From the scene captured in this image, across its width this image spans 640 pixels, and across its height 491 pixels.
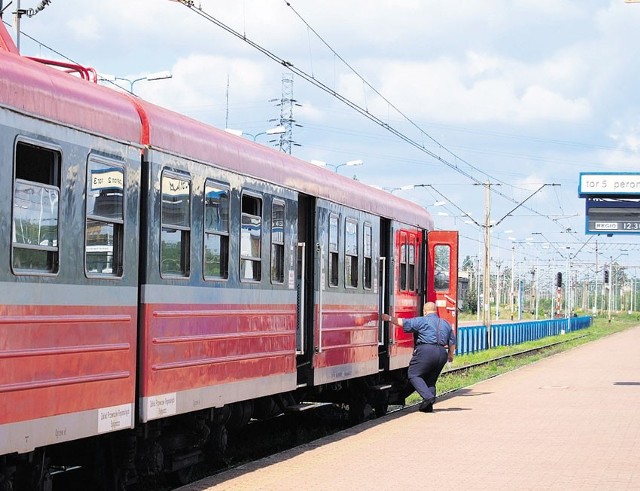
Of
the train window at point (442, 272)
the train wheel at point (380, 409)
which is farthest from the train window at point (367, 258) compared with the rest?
the train window at point (442, 272)

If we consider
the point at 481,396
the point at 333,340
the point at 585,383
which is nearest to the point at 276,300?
the point at 333,340

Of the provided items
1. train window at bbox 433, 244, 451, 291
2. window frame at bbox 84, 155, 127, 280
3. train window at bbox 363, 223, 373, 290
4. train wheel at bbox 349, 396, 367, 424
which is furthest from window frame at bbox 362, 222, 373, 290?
window frame at bbox 84, 155, 127, 280

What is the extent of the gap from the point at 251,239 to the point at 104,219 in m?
3.13

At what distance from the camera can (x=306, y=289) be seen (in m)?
13.9

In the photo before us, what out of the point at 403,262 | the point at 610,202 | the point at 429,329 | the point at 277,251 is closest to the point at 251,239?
the point at 277,251

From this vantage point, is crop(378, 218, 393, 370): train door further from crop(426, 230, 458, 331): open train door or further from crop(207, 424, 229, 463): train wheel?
crop(207, 424, 229, 463): train wheel

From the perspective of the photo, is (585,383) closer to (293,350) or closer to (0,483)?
(293,350)

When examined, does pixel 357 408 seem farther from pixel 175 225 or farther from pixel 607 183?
pixel 607 183

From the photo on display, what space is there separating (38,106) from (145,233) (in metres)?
1.77

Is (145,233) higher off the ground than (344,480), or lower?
higher

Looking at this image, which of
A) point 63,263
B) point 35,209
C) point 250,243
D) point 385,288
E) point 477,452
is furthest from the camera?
point 385,288

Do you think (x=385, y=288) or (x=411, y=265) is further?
(x=411, y=265)

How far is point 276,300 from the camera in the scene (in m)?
12.6

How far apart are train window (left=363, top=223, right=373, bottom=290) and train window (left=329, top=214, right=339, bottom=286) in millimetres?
1395
